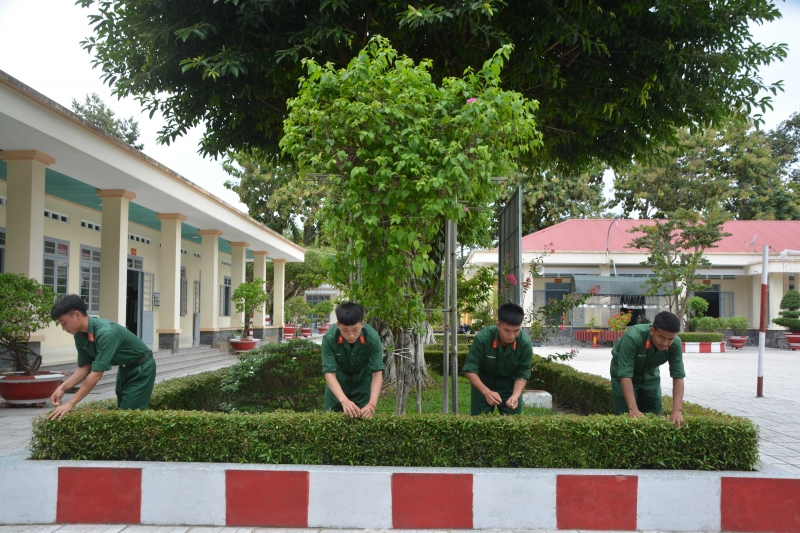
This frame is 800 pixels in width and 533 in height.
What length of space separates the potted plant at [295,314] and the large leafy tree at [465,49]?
22108 millimetres

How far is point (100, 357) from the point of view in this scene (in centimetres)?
473

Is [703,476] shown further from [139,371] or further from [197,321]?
[197,321]

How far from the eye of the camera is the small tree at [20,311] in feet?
29.4

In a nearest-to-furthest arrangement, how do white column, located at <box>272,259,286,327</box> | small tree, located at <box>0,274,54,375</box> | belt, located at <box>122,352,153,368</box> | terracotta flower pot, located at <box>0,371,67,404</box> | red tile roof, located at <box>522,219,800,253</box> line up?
belt, located at <box>122,352,153,368</box>
small tree, located at <box>0,274,54,375</box>
terracotta flower pot, located at <box>0,371,67,404</box>
white column, located at <box>272,259,286,327</box>
red tile roof, located at <box>522,219,800,253</box>

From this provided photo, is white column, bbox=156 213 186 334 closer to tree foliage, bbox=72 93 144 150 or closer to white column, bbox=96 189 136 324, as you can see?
white column, bbox=96 189 136 324

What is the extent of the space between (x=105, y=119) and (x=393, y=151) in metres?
37.4

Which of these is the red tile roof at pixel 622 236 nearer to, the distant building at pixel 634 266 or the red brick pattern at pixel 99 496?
the distant building at pixel 634 266

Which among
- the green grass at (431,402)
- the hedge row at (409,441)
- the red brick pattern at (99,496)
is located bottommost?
the green grass at (431,402)

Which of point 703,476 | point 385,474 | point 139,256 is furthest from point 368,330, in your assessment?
point 139,256

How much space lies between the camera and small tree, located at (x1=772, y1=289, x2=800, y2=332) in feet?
88.6

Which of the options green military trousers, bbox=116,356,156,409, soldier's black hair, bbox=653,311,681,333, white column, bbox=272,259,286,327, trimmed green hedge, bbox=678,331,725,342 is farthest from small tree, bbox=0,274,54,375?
trimmed green hedge, bbox=678,331,725,342

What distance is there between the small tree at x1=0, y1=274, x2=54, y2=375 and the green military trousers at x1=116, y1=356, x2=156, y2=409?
187 inches

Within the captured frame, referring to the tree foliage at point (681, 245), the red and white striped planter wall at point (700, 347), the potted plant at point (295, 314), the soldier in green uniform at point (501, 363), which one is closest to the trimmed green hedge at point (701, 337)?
the red and white striped planter wall at point (700, 347)

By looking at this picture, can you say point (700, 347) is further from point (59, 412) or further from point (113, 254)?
point (59, 412)
